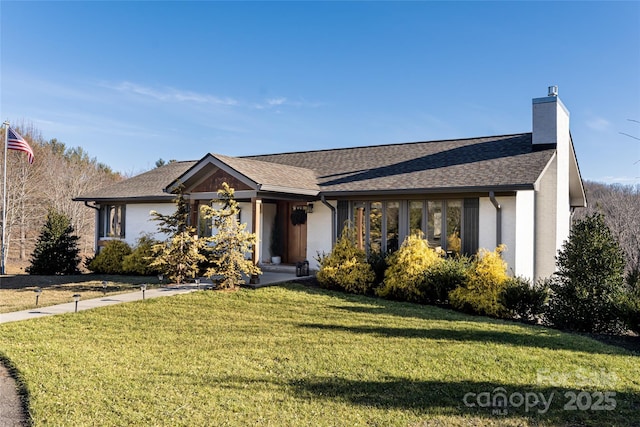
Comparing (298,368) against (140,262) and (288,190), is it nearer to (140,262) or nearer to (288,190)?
(288,190)

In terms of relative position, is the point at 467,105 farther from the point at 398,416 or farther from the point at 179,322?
the point at 398,416

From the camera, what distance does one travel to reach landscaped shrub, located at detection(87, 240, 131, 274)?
58.0 feet

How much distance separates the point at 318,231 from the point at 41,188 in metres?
28.6

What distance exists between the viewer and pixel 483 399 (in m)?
5.07

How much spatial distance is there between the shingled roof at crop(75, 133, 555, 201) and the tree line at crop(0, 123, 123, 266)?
50.8ft

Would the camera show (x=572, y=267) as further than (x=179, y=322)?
Yes

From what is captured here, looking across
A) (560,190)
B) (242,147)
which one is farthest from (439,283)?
(242,147)

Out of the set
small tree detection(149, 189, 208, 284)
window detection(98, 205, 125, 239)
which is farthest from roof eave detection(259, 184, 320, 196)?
window detection(98, 205, 125, 239)

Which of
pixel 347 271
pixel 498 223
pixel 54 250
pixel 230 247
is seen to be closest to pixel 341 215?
pixel 347 271

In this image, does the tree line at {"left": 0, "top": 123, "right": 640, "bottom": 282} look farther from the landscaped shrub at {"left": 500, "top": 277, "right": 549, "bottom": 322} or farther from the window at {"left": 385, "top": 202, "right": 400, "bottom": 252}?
the landscaped shrub at {"left": 500, "top": 277, "right": 549, "bottom": 322}

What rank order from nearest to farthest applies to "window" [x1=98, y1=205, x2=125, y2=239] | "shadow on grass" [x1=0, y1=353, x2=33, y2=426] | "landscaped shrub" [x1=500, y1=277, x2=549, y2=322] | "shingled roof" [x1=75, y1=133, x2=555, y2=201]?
1. "shadow on grass" [x1=0, y1=353, x2=33, y2=426]
2. "landscaped shrub" [x1=500, y1=277, x2=549, y2=322]
3. "shingled roof" [x1=75, y1=133, x2=555, y2=201]
4. "window" [x1=98, y1=205, x2=125, y2=239]

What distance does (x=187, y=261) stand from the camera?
1347cm

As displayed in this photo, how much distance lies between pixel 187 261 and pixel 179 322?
16.6ft

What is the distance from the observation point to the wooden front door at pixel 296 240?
54.7ft
